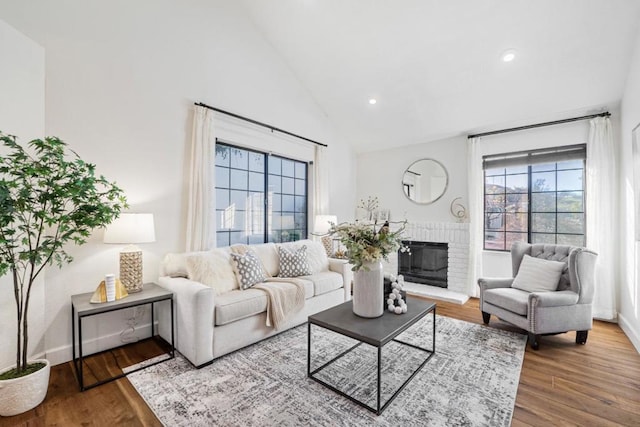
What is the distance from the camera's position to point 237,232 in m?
4.08

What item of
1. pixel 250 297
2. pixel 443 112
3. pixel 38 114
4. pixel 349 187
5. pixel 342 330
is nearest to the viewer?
pixel 342 330

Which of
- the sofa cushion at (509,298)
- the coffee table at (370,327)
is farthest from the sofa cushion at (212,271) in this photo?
the sofa cushion at (509,298)

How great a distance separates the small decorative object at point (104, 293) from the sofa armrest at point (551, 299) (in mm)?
3720

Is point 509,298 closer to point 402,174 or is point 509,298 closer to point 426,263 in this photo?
point 426,263

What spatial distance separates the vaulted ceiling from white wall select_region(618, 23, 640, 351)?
0.28 meters

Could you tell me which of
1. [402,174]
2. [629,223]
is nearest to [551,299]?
[629,223]

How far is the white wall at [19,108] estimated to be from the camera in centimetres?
217

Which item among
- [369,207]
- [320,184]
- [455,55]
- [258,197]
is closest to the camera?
[455,55]

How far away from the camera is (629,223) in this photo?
3.21 metres

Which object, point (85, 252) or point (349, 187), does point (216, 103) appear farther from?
point (349, 187)

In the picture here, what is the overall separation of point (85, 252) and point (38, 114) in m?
1.20

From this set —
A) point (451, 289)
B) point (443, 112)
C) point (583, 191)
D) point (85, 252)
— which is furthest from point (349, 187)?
point (85, 252)

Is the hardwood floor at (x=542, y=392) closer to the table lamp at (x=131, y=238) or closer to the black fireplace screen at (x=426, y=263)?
the table lamp at (x=131, y=238)

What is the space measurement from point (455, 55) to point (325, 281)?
10.3 ft
